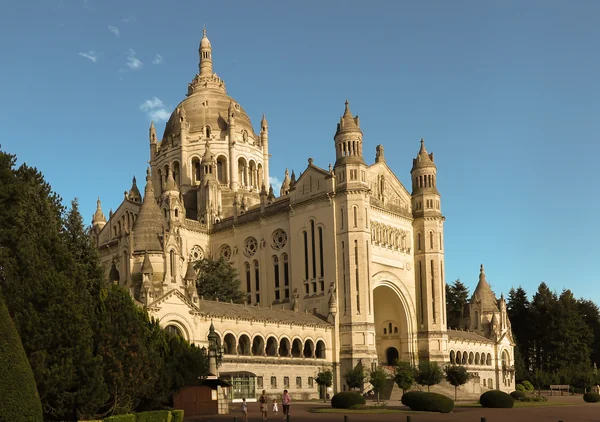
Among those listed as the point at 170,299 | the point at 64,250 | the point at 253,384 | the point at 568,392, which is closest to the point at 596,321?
the point at 568,392

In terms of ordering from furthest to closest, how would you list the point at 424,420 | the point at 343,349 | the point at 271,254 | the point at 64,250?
the point at 271,254 → the point at 343,349 → the point at 424,420 → the point at 64,250

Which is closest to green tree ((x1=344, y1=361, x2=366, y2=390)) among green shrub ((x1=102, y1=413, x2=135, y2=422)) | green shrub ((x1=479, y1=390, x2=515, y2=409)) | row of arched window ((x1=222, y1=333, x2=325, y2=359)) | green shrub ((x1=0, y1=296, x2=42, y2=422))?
row of arched window ((x1=222, y1=333, x2=325, y2=359))

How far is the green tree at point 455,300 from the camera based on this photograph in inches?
4614

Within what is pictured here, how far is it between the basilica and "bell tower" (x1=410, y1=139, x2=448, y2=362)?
124 mm

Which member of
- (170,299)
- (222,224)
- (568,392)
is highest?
(222,224)

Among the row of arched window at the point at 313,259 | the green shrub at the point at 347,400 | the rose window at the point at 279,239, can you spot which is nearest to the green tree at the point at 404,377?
the green shrub at the point at 347,400

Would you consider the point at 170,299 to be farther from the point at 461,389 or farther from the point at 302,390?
the point at 461,389

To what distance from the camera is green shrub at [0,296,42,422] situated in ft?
74.9

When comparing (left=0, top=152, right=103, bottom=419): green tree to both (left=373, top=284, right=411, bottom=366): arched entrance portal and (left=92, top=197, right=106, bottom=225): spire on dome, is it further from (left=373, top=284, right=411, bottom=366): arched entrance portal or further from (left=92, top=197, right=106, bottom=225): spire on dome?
(left=92, top=197, right=106, bottom=225): spire on dome

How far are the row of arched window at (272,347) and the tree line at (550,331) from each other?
37.6 metres

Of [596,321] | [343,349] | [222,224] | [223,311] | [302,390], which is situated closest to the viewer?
[223,311]

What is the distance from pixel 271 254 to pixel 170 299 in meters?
26.0

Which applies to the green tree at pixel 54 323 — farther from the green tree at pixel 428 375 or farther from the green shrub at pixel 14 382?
the green tree at pixel 428 375

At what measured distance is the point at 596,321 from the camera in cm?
11644
